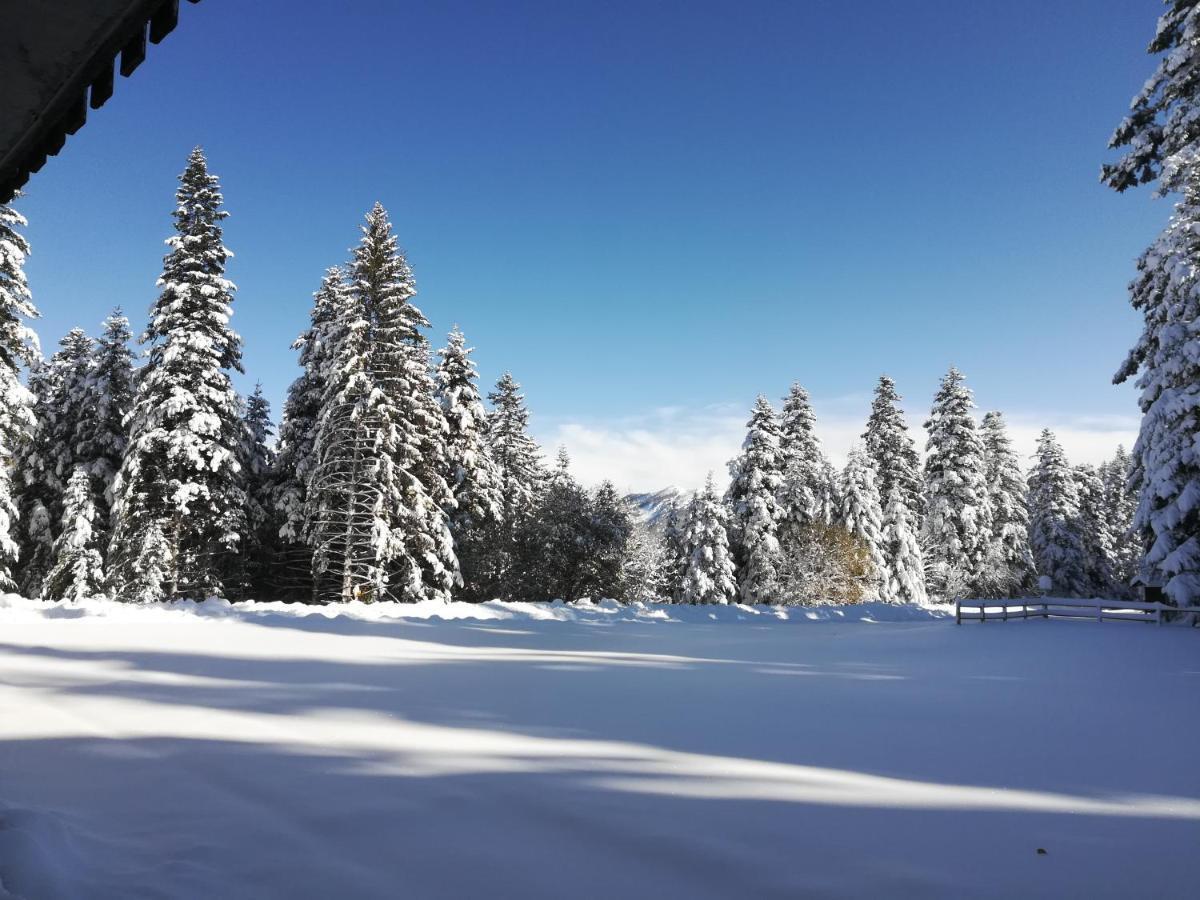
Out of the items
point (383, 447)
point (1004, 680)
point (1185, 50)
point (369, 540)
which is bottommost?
point (1004, 680)

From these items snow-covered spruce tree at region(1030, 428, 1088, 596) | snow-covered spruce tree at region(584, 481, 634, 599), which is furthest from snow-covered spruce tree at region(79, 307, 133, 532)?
snow-covered spruce tree at region(1030, 428, 1088, 596)

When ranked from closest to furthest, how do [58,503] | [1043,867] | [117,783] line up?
1. [1043,867]
2. [117,783]
3. [58,503]

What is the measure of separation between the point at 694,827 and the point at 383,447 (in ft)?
70.7

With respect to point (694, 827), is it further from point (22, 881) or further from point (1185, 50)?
point (1185, 50)

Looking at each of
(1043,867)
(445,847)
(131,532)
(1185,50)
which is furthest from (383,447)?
(1185,50)

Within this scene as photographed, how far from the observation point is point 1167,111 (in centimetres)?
1524

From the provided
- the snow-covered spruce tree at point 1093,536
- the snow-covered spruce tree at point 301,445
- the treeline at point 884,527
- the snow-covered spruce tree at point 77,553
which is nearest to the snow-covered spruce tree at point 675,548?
the treeline at point 884,527

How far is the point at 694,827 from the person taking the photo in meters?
4.35

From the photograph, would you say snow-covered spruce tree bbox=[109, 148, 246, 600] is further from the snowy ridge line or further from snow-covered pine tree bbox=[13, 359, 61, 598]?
snow-covered pine tree bbox=[13, 359, 61, 598]

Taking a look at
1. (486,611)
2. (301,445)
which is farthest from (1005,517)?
(301,445)

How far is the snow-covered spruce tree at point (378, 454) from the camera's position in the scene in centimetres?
2333

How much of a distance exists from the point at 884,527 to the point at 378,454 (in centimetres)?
2845

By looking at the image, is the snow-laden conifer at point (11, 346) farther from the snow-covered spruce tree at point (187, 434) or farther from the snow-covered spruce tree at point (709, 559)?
the snow-covered spruce tree at point (709, 559)

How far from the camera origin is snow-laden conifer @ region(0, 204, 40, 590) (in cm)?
1961
